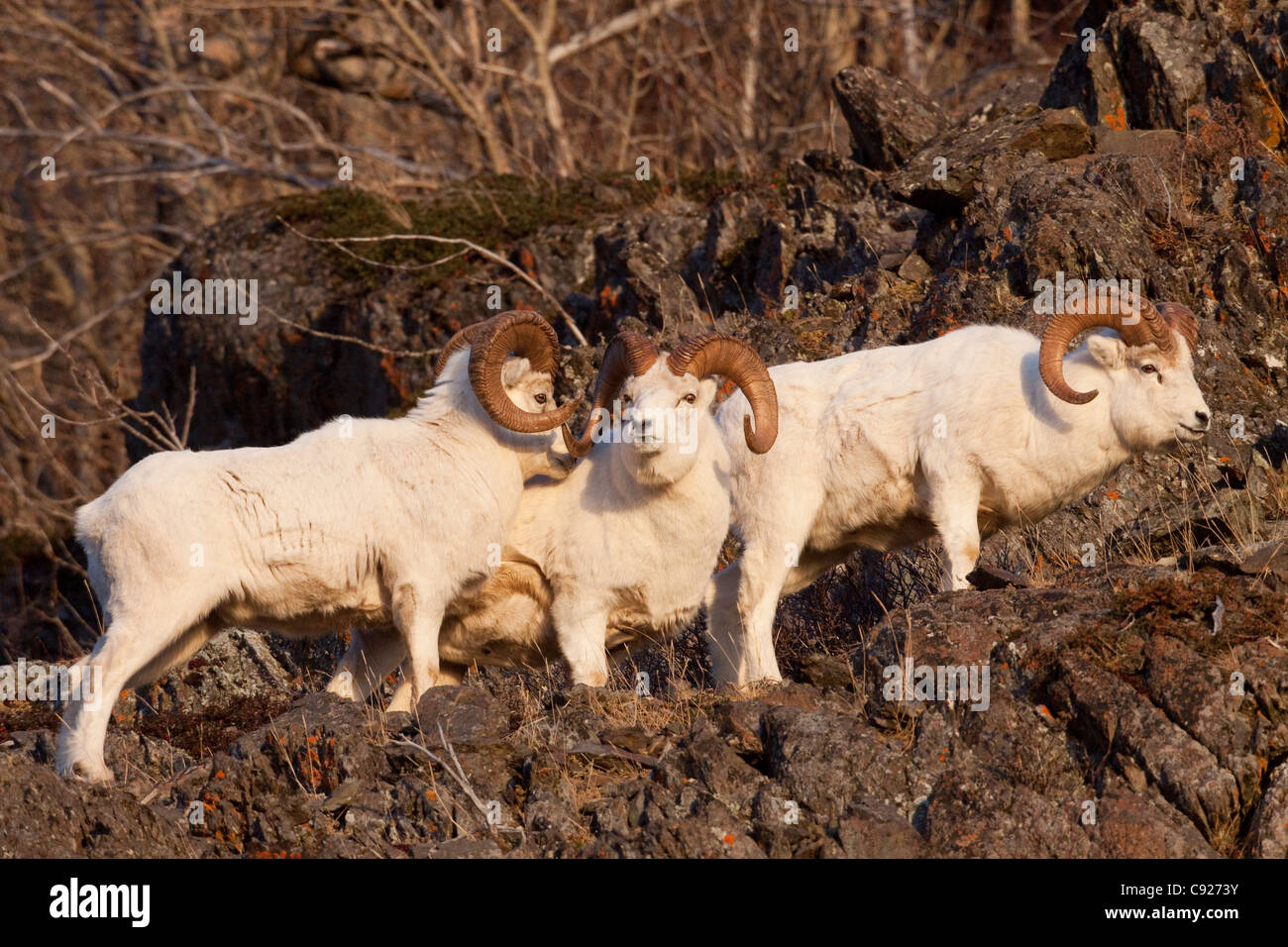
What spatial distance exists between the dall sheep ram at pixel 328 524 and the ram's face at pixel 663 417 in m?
0.63

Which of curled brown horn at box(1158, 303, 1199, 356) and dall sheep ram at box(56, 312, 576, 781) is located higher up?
curled brown horn at box(1158, 303, 1199, 356)

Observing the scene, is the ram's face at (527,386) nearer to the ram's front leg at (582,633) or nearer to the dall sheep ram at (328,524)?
the dall sheep ram at (328,524)

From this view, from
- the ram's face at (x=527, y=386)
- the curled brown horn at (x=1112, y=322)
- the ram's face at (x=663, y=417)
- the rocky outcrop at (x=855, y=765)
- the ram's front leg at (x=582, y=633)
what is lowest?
the rocky outcrop at (x=855, y=765)

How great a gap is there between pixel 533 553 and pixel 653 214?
997cm

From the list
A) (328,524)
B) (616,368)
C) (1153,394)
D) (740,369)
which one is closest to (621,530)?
(616,368)

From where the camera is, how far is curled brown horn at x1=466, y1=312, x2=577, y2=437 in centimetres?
1091

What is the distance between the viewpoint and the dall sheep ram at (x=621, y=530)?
1090cm

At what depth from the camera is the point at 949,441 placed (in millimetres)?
11008

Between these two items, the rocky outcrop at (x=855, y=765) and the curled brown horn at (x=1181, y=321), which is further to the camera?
the curled brown horn at (x=1181, y=321)

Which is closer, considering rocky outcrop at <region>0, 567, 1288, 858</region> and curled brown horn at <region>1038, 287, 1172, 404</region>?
rocky outcrop at <region>0, 567, 1288, 858</region>

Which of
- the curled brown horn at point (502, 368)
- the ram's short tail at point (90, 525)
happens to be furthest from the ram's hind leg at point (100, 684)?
the curled brown horn at point (502, 368)

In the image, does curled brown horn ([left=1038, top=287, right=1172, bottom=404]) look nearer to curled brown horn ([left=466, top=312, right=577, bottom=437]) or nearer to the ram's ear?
the ram's ear

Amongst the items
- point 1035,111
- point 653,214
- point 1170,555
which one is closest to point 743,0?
point 653,214

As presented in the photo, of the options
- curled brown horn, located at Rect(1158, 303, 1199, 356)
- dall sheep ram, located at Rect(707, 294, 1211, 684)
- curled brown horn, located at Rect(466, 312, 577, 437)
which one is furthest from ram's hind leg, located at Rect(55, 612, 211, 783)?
curled brown horn, located at Rect(1158, 303, 1199, 356)
